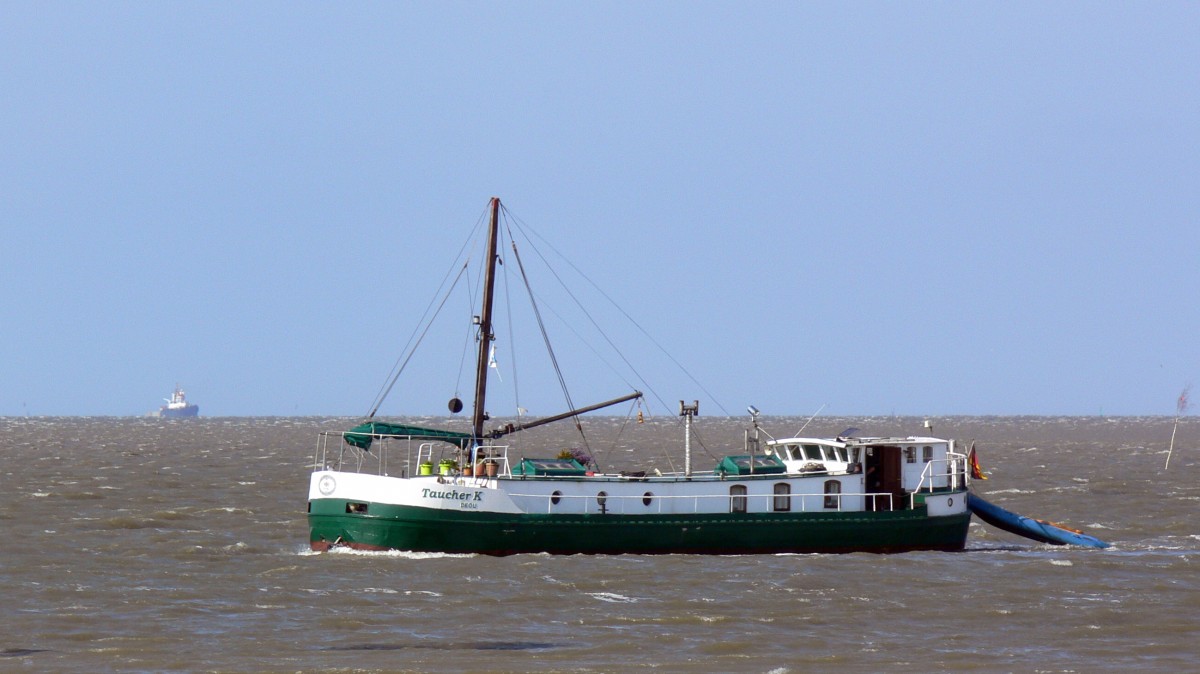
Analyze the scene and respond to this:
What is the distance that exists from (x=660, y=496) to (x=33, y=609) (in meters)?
16.7

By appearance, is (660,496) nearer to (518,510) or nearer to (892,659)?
(518,510)

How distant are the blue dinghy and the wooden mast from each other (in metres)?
15.3

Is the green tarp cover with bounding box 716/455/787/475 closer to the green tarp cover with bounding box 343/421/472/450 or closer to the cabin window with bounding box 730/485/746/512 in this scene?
the cabin window with bounding box 730/485/746/512

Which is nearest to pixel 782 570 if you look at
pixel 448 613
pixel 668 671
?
pixel 448 613

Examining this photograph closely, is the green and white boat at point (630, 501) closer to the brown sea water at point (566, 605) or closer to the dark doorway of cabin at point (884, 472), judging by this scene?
the dark doorway of cabin at point (884, 472)

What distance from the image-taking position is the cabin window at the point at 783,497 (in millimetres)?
39469

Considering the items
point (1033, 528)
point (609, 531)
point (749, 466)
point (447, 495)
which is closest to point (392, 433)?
point (447, 495)

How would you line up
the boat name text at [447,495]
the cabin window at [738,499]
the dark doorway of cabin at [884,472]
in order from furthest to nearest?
the dark doorway of cabin at [884,472]
the cabin window at [738,499]
the boat name text at [447,495]

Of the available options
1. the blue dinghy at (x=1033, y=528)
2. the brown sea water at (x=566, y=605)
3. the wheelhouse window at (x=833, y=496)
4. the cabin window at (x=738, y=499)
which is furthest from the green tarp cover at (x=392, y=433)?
the blue dinghy at (x=1033, y=528)

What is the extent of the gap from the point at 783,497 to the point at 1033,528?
9104 millimetres

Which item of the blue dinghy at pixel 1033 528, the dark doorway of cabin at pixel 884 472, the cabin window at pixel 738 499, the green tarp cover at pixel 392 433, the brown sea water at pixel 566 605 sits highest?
the green tarp cover at pixel 392 433

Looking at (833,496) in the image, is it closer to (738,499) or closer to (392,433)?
(738,499)

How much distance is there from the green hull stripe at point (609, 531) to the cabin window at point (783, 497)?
599 millimetres

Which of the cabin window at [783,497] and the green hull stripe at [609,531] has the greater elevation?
the cabin window at [783,497]
